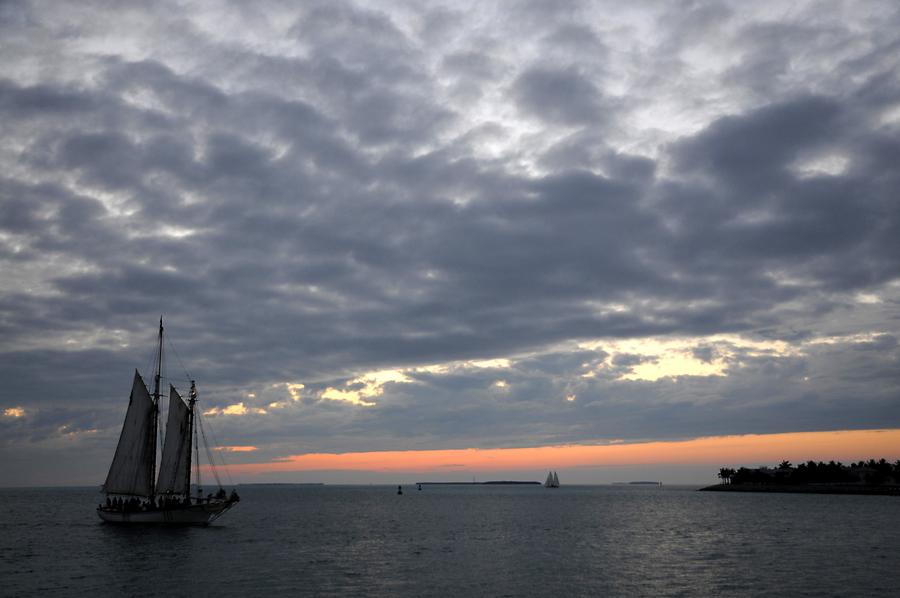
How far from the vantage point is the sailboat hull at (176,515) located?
105188 millimetres

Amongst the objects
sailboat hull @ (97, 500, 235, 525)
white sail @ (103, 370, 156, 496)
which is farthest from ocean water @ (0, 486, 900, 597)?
white sail @ (103, 370, 156, 496)

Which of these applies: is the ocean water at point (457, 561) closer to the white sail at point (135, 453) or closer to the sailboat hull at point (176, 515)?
the sailboat hull at point (176, 515)

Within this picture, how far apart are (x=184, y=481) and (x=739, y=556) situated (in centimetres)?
7330

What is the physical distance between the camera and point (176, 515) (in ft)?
346

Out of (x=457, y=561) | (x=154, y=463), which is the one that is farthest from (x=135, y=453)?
(x=457, y=561)

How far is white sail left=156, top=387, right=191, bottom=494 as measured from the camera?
103 metres

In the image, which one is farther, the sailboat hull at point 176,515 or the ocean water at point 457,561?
the sailboat hull at point 176,515

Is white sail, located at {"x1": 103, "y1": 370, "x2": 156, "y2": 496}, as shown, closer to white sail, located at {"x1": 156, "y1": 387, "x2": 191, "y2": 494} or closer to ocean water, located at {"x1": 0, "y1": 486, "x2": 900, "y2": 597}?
white sail, located at {"x1": 156, "y1": 387, "x2": 191, "y2": 494}

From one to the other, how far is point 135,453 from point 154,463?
2978mm

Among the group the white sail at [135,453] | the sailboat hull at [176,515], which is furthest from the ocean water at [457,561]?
the white sail at [135,453]

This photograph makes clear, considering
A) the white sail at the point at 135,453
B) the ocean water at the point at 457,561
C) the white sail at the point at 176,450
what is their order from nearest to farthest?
the ocean water at the point at 457,561, the white sail at the point at 176,450, the white sail at the point at 135,453

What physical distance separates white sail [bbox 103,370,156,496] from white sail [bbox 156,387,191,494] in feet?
10.7

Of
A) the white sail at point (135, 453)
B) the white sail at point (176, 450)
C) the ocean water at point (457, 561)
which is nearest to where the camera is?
the ocean water at point (457, 561)

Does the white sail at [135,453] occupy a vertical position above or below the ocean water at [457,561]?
above
